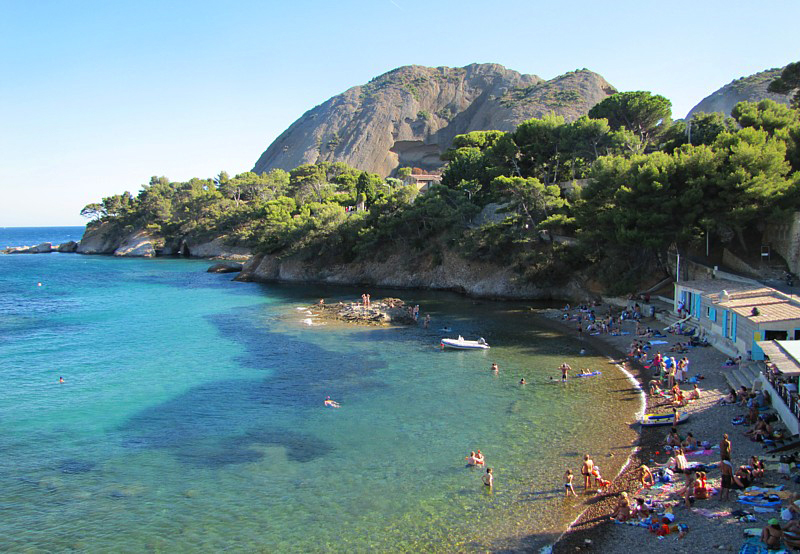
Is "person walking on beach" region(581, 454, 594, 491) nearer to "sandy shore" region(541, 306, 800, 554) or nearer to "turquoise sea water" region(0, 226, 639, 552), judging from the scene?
"sandy shore" region(541, 306, 800, 554)

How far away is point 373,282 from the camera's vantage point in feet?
198

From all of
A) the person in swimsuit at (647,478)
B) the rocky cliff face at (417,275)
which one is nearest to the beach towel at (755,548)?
the person in swimsuit at (647,478)

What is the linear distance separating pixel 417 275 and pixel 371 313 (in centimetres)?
1654

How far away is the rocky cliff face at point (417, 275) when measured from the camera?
159 ft

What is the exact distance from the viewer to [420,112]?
148 metres

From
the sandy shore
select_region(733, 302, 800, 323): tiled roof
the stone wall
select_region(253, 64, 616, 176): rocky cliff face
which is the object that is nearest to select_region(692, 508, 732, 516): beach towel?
the sandy shore

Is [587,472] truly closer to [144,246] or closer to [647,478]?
[647,478]

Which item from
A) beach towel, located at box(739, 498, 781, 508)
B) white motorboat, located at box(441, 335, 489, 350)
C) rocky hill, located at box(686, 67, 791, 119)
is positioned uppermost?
rocky hill, located at box(686, 67, 791, 119)

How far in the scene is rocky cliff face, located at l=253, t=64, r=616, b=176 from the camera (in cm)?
12838

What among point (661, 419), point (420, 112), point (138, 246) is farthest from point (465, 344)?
point (420, 112)

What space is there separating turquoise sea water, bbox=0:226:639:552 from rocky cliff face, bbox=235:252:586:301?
944 centimetres

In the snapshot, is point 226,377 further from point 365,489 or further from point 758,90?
point 758,90

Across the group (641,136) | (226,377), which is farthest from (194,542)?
(641,136)

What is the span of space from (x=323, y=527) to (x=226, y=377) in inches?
595
